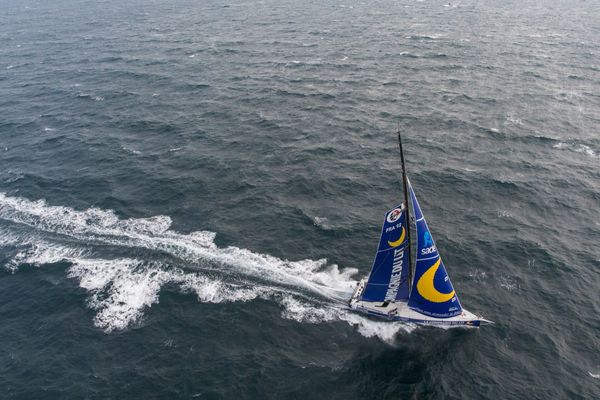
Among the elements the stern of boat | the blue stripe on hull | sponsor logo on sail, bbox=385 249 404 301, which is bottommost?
the blue stripe on hull

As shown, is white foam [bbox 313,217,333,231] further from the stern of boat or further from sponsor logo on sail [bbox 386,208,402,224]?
sponsor logo on sail [bbox 386,208,402,224]

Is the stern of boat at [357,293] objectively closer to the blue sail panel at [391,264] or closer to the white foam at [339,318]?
the blue sail panel at [391,264]

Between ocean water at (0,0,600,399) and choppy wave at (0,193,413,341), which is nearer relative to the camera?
ocean water at (0,0,600,399)

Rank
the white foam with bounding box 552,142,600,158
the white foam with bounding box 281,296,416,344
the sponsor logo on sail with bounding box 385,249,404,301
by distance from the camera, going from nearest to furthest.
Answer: the sponsor logo on sail with bounding box 385,249,404,301, the white foam with bounding box 281,296,416,344, the white foam with bounding box 552,142,600,158

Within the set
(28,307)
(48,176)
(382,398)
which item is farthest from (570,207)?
(48,176)

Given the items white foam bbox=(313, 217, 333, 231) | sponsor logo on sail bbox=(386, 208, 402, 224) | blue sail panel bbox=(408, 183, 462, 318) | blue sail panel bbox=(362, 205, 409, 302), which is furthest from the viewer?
white foam bbox=(313, 217, 333, 231)

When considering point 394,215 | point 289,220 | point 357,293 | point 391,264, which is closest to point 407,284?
point 391,264

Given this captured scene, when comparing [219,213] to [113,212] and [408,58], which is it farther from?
[408,58]

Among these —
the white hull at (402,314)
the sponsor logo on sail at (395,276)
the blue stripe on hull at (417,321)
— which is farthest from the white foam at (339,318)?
the sponsor logo on sail at (395,276)

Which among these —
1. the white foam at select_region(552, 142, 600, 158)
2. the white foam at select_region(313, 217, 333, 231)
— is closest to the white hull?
the white foam at select_region(313, 217, 333, 231)
